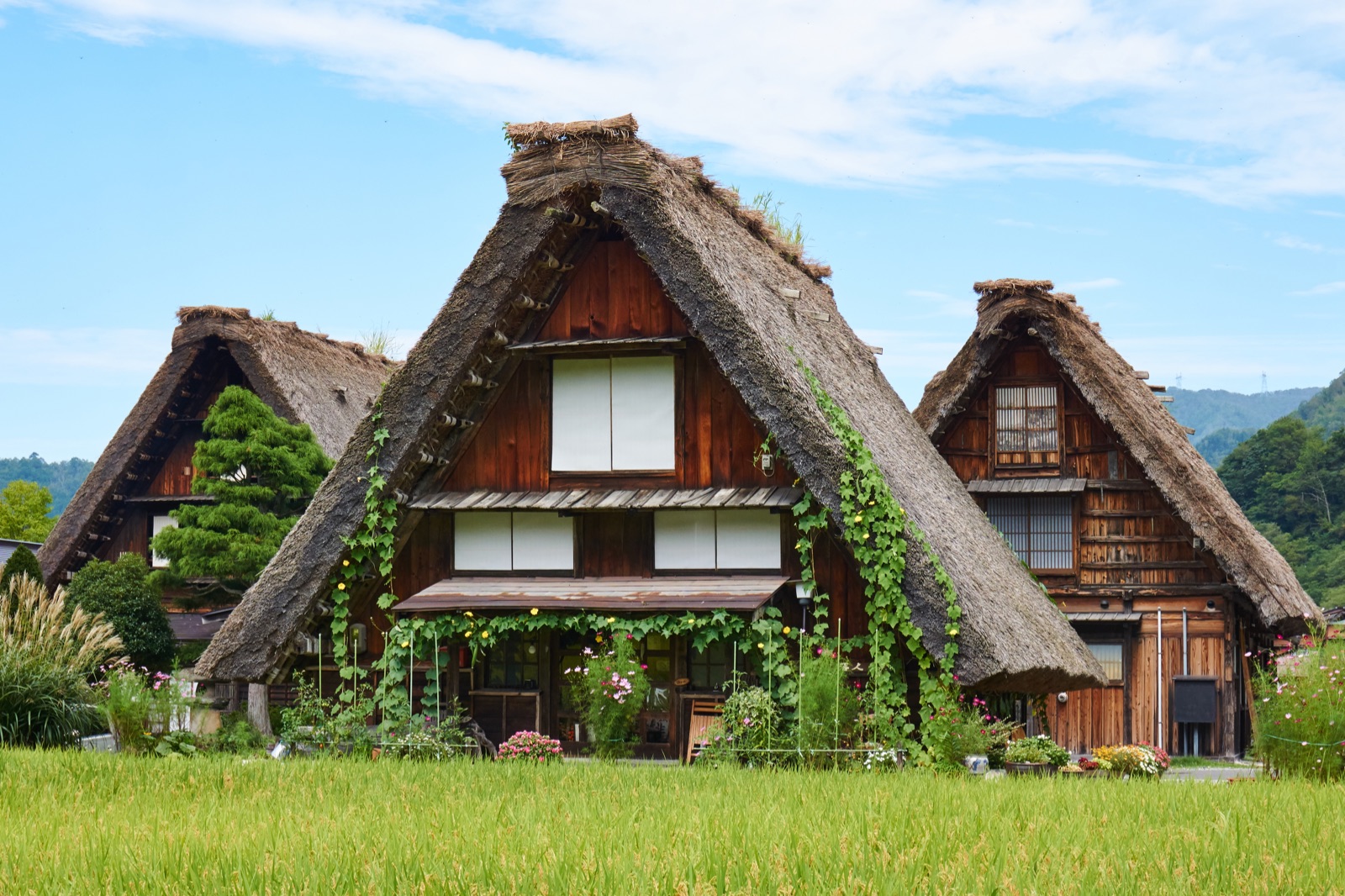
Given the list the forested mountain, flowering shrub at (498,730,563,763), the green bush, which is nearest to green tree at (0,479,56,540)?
the green bush

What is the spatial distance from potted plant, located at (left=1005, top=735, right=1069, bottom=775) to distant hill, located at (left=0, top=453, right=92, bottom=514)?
79592 millimetres

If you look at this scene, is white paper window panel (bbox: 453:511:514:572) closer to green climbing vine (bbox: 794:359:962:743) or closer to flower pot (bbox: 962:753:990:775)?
green climbing vine (bbox: 794:359:962:743)

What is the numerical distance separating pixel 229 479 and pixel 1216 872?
20888 millimetres

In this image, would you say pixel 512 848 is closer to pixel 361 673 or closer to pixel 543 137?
pixel 361 673

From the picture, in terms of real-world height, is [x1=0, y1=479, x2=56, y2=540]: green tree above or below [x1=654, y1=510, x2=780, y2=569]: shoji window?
above

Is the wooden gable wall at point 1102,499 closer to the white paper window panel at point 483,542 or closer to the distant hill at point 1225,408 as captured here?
the white paper window panel at point 483,542

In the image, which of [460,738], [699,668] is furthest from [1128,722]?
[460,738]

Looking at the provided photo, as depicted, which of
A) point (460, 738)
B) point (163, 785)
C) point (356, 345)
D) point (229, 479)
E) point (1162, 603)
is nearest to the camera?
point (163, 785)

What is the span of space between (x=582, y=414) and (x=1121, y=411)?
9.47m

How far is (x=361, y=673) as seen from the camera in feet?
51.7

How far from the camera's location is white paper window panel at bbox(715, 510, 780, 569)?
15.3 meters

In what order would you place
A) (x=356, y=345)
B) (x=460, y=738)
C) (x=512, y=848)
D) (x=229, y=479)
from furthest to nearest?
1. (x=356, y=345)
2. (x=229, y=479)
3. (x=460, y=738)
4. (x=512, y=848)

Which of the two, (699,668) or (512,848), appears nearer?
(512,848)

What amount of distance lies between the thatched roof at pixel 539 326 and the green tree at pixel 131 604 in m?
8.17
